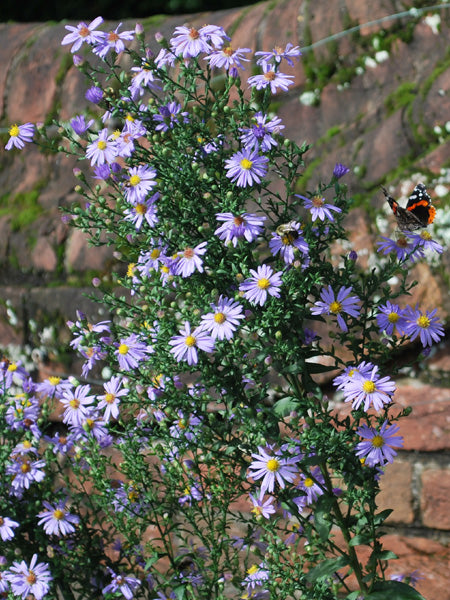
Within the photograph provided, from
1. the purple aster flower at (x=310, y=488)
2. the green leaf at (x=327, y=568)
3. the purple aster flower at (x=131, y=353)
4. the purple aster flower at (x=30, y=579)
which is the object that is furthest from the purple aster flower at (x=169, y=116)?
the purple aster flower at (x=30, y=579)

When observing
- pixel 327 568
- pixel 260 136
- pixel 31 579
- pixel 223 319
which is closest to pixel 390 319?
pixel 223 319

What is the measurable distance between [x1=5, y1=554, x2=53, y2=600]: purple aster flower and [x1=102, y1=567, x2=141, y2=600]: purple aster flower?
18cm

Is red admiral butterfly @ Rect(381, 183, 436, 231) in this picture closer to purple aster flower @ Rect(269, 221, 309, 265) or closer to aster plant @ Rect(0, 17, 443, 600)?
aster plant @ Rect(0, 17, 443, 600)

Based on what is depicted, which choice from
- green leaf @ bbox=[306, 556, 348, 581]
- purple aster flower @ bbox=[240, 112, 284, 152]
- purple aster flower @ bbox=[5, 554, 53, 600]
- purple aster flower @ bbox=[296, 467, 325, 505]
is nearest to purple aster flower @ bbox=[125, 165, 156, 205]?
purple aster flower @ bbox=[240, 112, 284, 152]

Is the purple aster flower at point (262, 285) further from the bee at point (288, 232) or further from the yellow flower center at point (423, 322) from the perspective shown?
the yellow flower center at point (423, 322)

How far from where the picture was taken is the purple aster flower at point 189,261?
150cm

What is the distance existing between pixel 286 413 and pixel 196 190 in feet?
1.74

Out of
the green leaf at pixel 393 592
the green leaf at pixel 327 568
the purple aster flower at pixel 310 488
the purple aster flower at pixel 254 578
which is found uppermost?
the purple aster flower at pixel 310 488

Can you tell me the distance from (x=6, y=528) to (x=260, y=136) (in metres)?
1.32

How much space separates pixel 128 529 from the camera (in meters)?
2.06

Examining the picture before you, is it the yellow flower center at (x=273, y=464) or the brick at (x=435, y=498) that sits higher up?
the brick at (x=435, y=498)

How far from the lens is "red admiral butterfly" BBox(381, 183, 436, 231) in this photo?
1.72 m

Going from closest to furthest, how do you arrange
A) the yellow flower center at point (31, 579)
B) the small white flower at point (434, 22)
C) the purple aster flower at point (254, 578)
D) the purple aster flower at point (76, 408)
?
the purple aster flower at point (254, 578) < the purple aster flower at point (76, 408) < the yellow flower center at point (31, 579) < the small white flower at point (434, 22)

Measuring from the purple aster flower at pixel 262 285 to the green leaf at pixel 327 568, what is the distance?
0.64 metres
